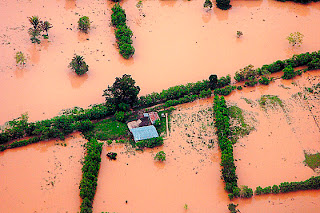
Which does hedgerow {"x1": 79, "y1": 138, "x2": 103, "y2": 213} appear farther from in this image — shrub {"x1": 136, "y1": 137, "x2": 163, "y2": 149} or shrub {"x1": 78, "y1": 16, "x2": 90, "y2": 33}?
shrub {"x1": 78, "y1": 16, "x2": 90, "y2": 33}

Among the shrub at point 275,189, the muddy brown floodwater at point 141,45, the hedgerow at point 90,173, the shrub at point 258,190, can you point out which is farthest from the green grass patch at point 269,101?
the hedgerow at point 90,173

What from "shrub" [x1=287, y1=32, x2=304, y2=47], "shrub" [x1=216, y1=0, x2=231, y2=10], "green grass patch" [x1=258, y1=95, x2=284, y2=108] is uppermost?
"shrub" [x1=216, y1=0, x2=231, y2=10]

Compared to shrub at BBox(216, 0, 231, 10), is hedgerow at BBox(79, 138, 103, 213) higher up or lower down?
lower down

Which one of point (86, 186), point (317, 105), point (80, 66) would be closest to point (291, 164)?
point (317, 105)

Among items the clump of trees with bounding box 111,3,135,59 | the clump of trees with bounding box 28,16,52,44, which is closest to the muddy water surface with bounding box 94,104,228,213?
the clump of trees with bounding box 111,3,135,59

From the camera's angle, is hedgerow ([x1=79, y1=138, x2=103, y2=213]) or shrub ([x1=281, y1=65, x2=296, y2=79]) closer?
hedgerow ([x1=79, y1=138, x2=103, y2=213])

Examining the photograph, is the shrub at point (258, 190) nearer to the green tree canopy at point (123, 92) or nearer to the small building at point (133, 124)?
the small building at point (133, 124)

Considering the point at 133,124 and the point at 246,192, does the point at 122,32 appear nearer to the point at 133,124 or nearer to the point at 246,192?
the point at 133,124
